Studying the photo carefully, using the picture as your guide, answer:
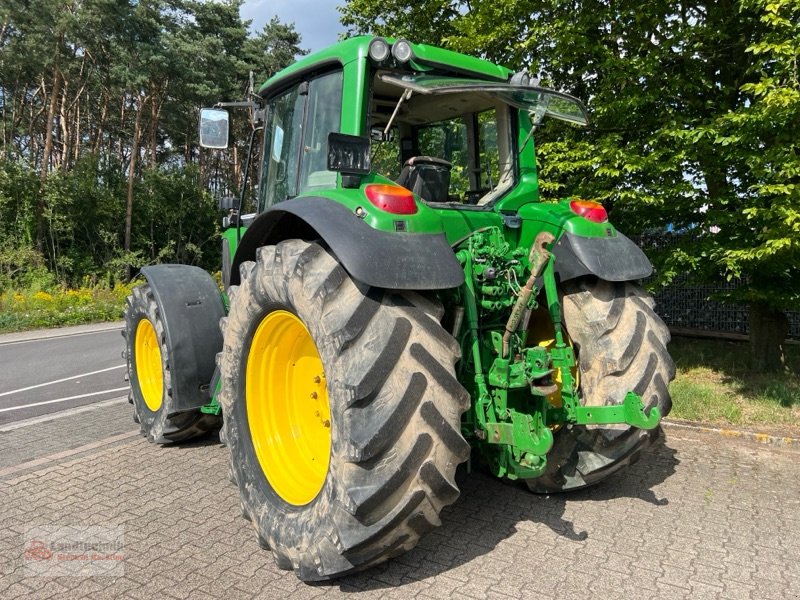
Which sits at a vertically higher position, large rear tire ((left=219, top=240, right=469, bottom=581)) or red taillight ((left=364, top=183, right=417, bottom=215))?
red taillight ((left=364, top=183, right=417, bottom=215))

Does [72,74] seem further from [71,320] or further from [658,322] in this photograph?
[658,322]

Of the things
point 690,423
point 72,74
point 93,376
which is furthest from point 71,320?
point 690,423

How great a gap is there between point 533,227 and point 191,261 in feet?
84.3

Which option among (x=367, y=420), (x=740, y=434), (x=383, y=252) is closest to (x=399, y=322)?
(x=383, y=252)

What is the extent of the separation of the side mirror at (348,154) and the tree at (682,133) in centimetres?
382

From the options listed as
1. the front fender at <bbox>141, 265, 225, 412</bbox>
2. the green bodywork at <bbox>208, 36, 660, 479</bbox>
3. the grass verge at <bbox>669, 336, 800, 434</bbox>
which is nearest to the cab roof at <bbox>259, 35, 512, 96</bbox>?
the green bodywork at <bbox>208, 36, 660, 479</bbox>

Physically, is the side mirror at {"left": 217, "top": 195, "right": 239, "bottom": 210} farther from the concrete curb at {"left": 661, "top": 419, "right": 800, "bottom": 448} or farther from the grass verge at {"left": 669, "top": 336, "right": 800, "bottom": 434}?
the grass verge at {"left": 669, "top": 336, "right": 800, "bottom": 434}

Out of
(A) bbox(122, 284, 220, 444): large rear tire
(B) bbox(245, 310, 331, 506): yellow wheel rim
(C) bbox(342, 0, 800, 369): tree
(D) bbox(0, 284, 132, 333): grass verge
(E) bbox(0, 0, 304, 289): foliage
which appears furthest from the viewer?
(E) bbox(0, 0, 304, 289): foliage

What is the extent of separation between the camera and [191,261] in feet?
89.0

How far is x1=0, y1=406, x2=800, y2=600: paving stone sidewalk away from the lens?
259 cm

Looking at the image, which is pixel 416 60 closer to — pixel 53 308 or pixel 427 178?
pixel 427 178

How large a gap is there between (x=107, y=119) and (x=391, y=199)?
30.3 m

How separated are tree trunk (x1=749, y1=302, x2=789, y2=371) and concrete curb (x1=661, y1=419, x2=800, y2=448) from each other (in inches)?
108

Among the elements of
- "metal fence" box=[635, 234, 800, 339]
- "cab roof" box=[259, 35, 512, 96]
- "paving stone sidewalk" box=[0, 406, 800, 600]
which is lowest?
"paving stone sidewalk" box=[0, 406, 800, 600]
